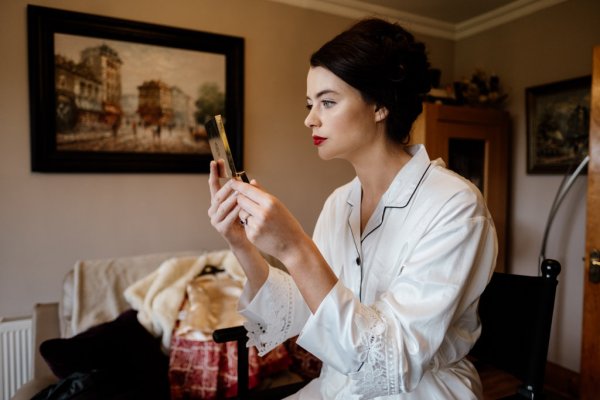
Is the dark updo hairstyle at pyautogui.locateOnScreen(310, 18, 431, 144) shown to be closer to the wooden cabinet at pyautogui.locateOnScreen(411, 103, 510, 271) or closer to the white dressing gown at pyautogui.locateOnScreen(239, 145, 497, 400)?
the white dressing gown at pyautogui.locateOnScreen(239, 145, 497, 400)

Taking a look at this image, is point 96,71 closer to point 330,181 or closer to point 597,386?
point 330,181

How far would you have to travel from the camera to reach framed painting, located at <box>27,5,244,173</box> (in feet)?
7.04

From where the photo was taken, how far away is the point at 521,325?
1054 mm

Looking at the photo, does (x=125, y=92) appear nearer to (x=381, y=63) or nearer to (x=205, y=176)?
(x=205, y=176)

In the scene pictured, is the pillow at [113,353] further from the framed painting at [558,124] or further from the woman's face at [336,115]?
the framed painting at [558,124]

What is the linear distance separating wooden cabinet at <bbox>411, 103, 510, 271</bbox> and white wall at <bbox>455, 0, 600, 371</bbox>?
11 cm

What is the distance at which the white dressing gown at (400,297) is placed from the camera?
79cm

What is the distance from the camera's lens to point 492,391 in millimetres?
2635

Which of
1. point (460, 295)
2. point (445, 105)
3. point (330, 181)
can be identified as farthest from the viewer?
point (330, 181)

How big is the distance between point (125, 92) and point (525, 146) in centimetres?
251

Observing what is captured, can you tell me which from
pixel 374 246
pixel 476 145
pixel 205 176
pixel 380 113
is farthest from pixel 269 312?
pixel 476 145

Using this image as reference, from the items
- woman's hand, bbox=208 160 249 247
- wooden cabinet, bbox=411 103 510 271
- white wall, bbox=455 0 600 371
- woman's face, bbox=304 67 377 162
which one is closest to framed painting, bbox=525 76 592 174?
white wall, bbox=455 0 600 371

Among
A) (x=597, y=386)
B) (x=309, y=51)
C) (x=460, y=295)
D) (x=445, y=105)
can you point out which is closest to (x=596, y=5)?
(x=445, y=105)

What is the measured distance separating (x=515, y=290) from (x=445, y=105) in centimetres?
192
